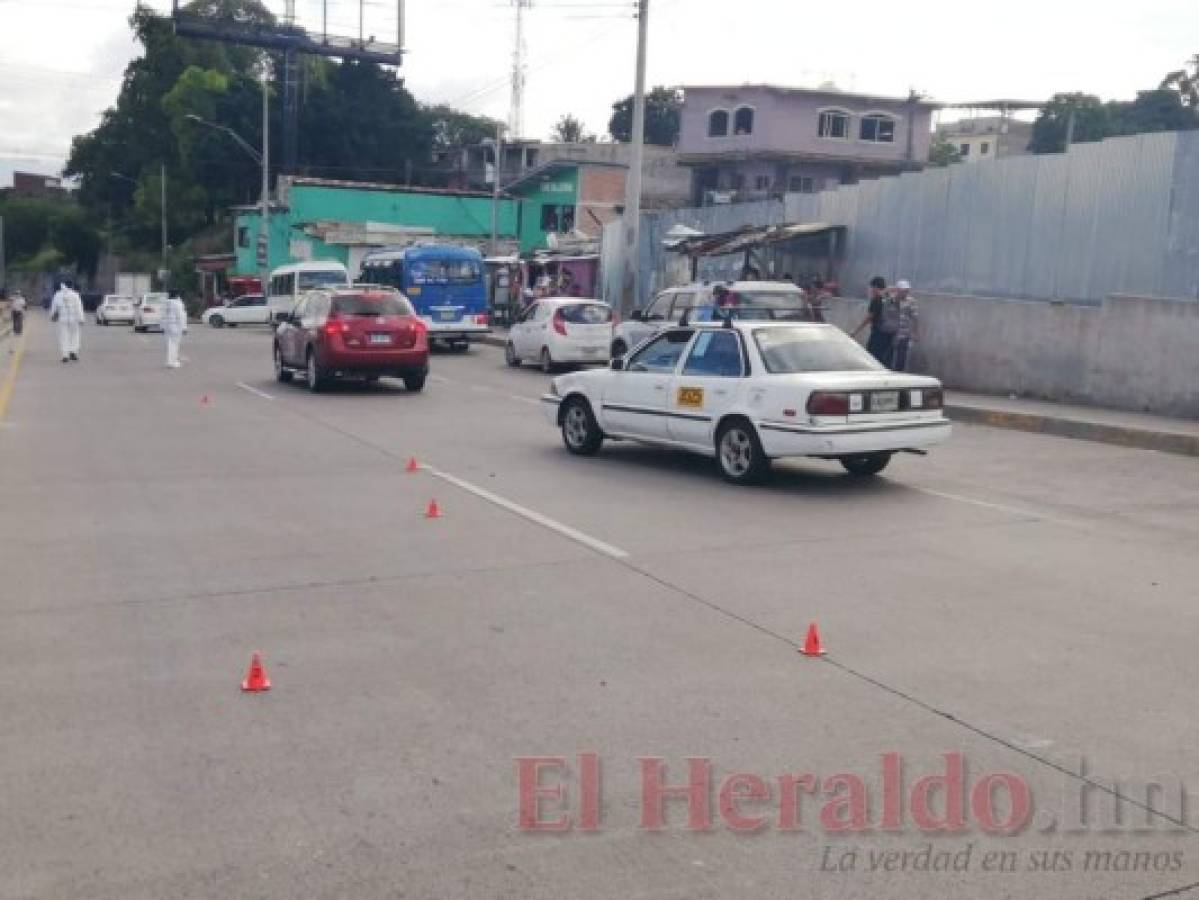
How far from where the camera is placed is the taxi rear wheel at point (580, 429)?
13.7m

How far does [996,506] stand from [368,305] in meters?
12.5

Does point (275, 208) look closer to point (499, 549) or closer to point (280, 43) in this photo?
point (280, 43)

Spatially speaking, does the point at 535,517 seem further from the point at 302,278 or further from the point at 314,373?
the point at 302,278

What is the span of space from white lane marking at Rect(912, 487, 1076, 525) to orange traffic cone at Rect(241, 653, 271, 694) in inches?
268

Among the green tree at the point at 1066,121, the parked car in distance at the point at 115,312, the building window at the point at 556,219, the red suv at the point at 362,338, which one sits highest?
the green tree at the point at 1066,121

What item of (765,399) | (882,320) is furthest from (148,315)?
(765,399)

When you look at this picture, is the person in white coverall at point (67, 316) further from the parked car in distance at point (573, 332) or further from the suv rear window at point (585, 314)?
the suv rear window at point (585, 314)

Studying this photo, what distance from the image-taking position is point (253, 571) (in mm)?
8312

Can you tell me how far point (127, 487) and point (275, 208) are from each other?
2067 inches

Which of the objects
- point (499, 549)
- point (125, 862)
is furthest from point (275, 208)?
point (125, 862)

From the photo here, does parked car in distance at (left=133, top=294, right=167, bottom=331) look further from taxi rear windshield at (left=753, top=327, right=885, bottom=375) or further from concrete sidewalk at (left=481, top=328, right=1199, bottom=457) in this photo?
taxi rear windshield at (left=753, top=327, right=885, bottom=375)

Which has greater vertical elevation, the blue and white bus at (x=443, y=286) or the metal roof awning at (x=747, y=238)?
the metal roof awning at (x=747, y=238)

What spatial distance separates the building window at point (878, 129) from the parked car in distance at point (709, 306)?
145 ft

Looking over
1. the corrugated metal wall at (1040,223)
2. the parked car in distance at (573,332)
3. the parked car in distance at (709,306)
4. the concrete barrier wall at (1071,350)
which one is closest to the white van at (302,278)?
the parked car in distance at (573,332)
